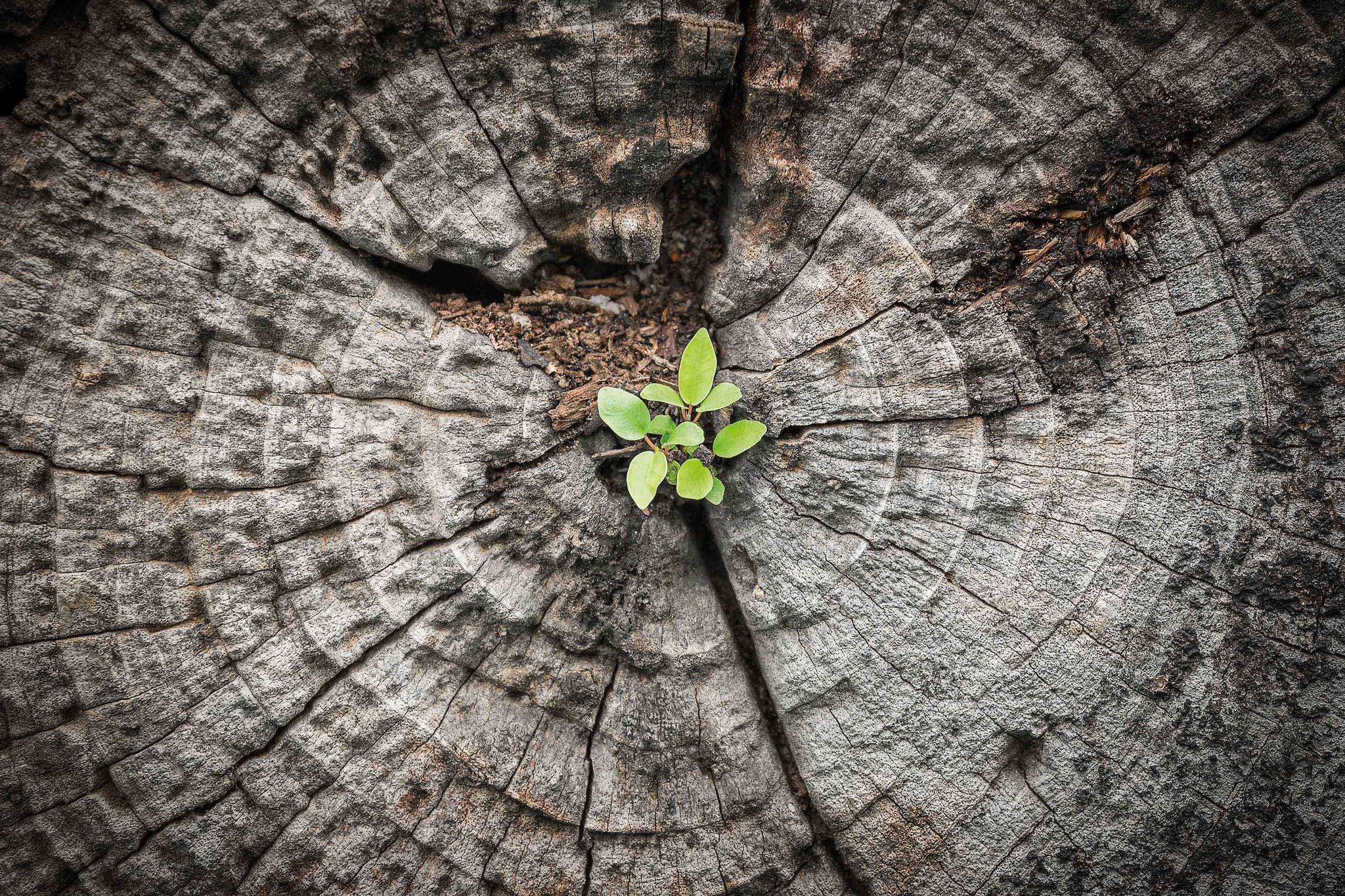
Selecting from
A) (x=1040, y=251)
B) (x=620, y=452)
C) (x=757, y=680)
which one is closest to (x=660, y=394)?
(x=620, y=452)

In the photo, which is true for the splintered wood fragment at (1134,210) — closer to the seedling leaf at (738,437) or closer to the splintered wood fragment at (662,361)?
the seedling leaf at (738,437)

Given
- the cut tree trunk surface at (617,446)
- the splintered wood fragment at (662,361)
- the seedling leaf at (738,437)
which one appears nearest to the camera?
the cut tree trunk surface at (617,446)

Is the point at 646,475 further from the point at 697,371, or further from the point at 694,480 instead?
the point at 697,371

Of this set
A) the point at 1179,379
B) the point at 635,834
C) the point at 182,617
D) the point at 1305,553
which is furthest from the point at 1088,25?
the point at 182,617

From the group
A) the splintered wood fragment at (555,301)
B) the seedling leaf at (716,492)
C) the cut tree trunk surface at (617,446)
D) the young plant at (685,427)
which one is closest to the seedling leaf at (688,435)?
the young plant at (685,427)

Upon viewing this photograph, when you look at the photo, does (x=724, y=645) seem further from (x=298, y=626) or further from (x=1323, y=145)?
(x=1323, y=145)
